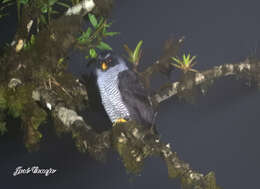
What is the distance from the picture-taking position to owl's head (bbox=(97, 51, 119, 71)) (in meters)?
1.76

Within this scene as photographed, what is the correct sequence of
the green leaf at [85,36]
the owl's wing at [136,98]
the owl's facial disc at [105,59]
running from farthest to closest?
the owl's facial disc at [105,59] < the owl's wing at [136,98] < the green leaf at [85,36]

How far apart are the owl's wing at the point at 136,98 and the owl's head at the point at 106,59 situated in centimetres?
11

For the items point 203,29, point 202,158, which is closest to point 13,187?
point 202,158

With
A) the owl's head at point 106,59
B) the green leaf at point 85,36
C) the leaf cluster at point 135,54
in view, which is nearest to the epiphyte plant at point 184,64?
the leaf cluster at point 135,54

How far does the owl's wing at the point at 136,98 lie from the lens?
1.65 m

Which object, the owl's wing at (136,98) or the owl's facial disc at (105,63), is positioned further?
the owl's facial disc at (105,63)

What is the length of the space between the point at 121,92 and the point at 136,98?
124mm

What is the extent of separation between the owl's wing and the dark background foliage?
0.56 ft

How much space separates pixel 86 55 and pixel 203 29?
77cm

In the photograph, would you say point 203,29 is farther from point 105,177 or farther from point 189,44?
point 105,177

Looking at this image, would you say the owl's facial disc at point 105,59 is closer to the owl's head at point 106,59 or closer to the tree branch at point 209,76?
the owl's head at point 106,59

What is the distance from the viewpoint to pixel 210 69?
1779 mm

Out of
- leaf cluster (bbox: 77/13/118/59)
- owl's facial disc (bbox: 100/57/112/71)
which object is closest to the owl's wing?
owl's facial disc (bbox: 100/57/112/71)

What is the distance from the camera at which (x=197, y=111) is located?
6.31ft
